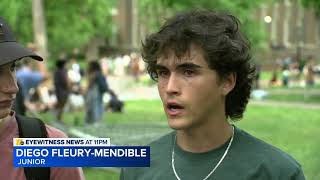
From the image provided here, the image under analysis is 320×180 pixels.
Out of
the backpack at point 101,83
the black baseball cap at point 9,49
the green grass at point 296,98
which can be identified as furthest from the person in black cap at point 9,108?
the green grass at point 296,98

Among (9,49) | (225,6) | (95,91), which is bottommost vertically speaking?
(95,91)

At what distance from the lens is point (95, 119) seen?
1516 cm

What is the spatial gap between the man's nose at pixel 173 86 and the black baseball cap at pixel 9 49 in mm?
546

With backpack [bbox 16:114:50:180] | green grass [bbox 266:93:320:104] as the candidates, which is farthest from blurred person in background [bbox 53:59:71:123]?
backpack [bbox 16:114:50:180]

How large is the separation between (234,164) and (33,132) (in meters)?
0.79

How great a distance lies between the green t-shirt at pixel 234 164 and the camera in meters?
2.30

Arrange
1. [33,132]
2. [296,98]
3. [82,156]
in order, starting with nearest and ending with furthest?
1. [82,156]
2. [33,132]
3. [296,98]

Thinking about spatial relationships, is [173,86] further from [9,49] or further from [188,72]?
[9,49]

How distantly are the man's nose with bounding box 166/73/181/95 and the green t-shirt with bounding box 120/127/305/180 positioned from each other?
0.96 ft

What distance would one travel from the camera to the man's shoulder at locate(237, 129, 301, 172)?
230cm

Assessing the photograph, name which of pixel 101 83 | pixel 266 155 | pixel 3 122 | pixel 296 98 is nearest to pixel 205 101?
pixel 266 155

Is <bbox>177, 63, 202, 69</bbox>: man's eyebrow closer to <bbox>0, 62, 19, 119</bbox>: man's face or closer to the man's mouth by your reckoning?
the man's mouth

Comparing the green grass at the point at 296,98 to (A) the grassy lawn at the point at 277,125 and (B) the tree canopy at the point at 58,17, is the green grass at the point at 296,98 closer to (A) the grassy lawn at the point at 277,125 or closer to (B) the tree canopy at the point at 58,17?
(A) the grassy lawn at the point at 277,125

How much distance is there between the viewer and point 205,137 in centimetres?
241
